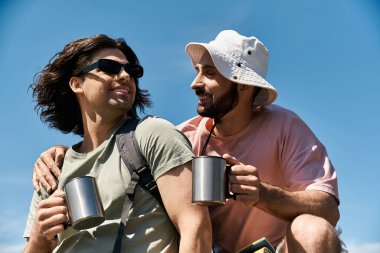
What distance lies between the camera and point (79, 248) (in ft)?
18.2

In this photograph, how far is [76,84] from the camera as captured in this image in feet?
21.5

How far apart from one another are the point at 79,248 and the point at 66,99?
1822mm

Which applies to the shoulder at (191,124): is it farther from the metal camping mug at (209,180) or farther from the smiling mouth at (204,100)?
the metal camping mug at (209,180)

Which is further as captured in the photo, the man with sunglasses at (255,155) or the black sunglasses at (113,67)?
the black sunglasses at (113,67)

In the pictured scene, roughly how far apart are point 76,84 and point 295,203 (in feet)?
7.79

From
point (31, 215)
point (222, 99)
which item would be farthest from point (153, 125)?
point (31, 215)

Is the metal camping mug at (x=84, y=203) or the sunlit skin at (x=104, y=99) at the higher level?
the sunlit skin at (x=104, y=99)

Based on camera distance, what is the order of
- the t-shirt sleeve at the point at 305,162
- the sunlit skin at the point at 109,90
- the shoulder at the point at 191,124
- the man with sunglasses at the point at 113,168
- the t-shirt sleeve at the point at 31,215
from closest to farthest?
the man with sunglasses at the point at 113,168 → the t-shirt sleeve at the point at 305,162 → the sunlit skin at the point at 109,90 → the t-shirt sleeve at the point at 31,215 → the shoulder at the point at 191,124

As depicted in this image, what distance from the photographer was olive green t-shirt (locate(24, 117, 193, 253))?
5402mm

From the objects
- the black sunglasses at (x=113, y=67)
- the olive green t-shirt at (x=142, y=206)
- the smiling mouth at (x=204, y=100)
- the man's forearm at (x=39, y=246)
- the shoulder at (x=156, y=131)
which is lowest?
the man's forearm at (x=39, y=246)

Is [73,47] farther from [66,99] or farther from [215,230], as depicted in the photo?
[215,230]

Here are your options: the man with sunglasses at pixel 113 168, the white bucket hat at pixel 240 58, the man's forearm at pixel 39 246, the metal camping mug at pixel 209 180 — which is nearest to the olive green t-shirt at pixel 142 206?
the man with sunglasses at pixel 113 168

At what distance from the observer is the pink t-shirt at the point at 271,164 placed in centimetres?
603

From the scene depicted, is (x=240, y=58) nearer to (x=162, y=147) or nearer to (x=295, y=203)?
(x=162, y=147)
